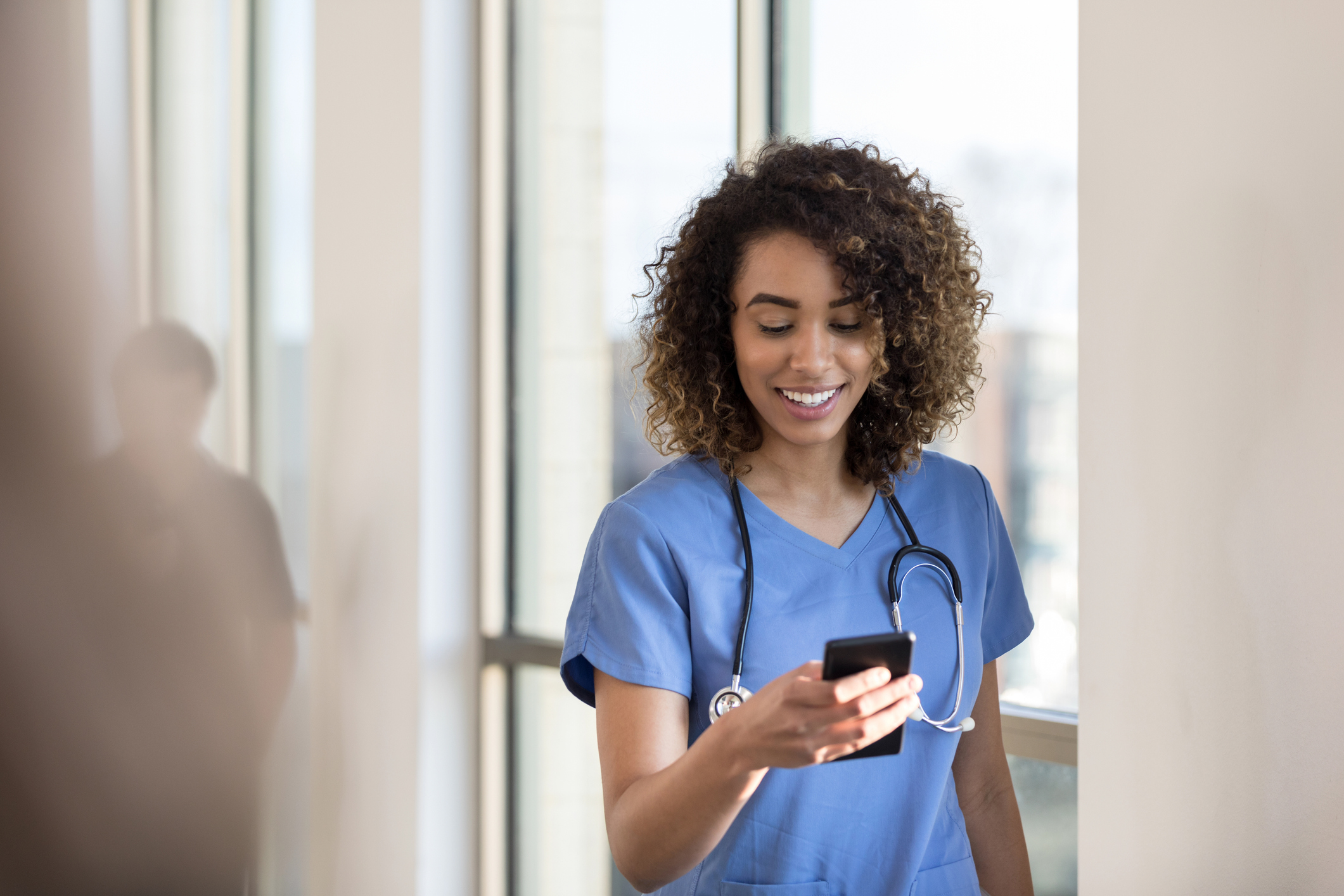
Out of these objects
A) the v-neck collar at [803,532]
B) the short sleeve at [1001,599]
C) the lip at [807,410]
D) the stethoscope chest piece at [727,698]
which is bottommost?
the stethoscope chest piece at [727,698]

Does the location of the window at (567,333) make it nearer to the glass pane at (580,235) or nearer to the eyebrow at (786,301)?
the glass pane at (580,235)

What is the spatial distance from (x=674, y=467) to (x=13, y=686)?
2.69 m

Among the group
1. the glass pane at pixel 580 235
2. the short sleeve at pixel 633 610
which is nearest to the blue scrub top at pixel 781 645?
the short sleeve at pixel 633 610

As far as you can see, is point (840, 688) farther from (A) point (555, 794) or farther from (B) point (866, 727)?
(A) point (555, 794)

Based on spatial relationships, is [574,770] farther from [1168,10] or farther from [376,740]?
[1168,10]

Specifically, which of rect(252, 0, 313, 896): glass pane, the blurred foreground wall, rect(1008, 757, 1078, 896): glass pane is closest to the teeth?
rect(1008, 757, 1078, 896): glass pane

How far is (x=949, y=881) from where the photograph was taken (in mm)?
1109

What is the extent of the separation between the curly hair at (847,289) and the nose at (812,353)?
0.06 metres

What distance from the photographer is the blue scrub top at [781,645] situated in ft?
3.45

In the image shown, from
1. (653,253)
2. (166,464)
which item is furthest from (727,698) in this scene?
(166,464)

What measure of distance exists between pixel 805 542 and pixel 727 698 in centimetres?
19

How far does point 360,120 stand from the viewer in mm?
2648

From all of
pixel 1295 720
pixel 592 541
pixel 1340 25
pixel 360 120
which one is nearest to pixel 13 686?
pixel 360 120

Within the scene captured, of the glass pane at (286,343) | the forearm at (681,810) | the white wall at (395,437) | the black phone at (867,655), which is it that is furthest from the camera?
the glass pane at (286,343)
